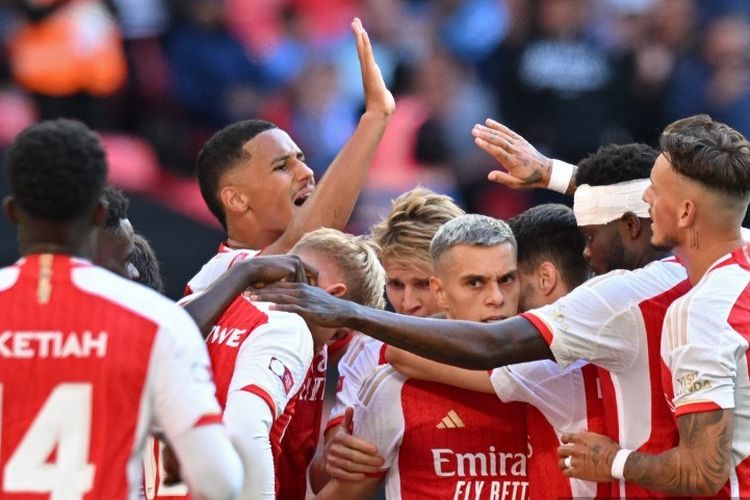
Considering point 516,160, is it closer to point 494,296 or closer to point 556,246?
point 556,246

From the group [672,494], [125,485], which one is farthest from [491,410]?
[125,485]

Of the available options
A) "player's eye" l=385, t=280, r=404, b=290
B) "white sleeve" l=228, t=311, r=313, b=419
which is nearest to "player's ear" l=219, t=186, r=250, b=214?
"player's eye" l=385, t=280, r=404, b=290

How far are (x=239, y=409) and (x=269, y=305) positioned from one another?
1.29ft

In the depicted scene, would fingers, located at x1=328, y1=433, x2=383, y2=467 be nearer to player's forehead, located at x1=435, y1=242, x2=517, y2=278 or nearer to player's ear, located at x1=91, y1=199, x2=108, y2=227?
player's forehead, located at x1=435, y1=242, x2=517, y2=278

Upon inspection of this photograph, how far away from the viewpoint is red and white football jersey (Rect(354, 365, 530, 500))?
4.50 m

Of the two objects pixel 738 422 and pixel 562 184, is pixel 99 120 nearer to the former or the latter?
pixel 562 184

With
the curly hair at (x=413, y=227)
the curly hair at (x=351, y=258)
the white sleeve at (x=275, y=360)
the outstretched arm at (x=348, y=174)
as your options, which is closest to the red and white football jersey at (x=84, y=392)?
the white sleeve at (x=275, y=360)

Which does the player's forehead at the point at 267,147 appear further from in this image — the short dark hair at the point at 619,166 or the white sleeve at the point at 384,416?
the short dark hair at the point at 619,166

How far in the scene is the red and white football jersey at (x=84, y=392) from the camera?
3045mm

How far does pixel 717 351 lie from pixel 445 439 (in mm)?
1132

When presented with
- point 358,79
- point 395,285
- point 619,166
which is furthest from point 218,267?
point 358,79

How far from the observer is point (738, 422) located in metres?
3.81

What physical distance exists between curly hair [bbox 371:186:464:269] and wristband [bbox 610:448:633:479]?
4.65 feet

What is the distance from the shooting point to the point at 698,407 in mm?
3723
